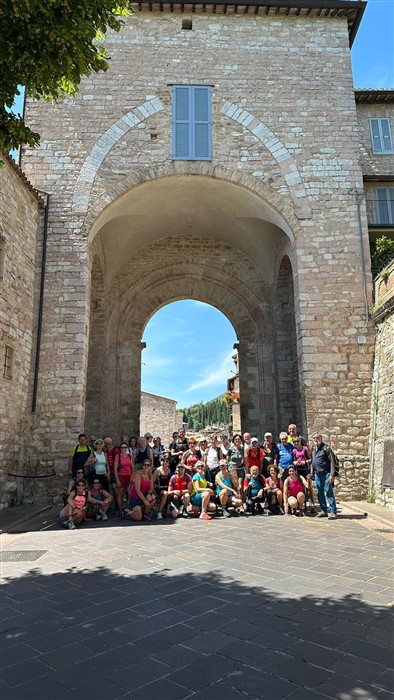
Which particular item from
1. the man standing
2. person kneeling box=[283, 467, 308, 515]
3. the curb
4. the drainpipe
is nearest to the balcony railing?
the man standing

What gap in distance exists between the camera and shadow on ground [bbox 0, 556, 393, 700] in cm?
255

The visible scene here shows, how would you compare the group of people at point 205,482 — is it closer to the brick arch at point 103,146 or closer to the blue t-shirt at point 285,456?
the blue t-shirt at point 285,456

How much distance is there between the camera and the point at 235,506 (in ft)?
27.1

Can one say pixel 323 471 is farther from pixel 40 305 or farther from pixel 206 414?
pixel 206 414

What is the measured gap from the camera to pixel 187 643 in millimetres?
3074

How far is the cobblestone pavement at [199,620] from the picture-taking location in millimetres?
2598

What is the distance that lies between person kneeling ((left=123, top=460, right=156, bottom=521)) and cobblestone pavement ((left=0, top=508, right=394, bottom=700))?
150 centimetres

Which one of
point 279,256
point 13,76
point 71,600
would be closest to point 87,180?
point 279,256

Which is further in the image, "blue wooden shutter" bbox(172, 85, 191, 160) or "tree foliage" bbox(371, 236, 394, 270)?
"tree foliage" bbox(371, 236, 394, 270)

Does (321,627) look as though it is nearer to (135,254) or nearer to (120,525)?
(120,525)

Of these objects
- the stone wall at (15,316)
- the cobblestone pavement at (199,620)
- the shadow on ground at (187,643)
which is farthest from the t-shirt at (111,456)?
the shadow on ground at (187,643)

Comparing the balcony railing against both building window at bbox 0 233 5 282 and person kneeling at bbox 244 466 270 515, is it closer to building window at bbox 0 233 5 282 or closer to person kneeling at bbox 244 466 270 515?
person kneeling at bbox 244 466 270 515

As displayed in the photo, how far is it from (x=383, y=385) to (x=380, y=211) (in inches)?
259

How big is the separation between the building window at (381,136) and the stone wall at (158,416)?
17.0 m
